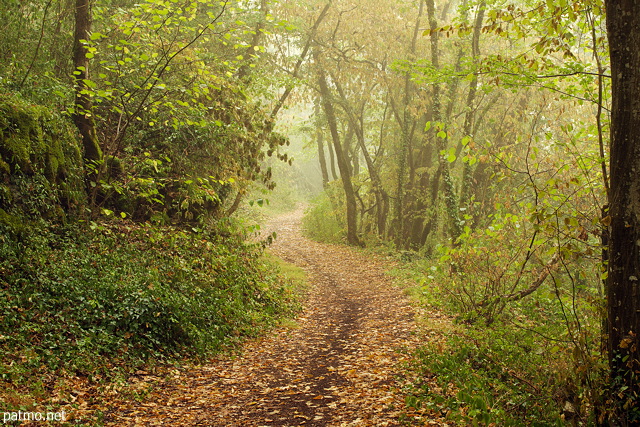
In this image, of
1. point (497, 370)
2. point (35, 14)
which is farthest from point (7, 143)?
point (497, 370)

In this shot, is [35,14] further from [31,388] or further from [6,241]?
[31,388]

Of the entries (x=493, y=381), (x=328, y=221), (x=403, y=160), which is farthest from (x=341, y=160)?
(x=493, y=381)

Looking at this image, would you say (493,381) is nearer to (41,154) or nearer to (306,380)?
(306,380)

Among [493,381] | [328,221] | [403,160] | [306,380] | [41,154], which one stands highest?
[403,160]

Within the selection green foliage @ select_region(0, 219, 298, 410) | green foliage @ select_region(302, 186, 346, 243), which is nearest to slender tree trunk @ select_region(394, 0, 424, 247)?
green foliage @ select_region(302, 186, 346, 243)

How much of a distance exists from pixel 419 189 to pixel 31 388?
653 inches

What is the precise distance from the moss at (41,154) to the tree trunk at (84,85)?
23cm

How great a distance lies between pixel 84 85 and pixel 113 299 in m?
4.42

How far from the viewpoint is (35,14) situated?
33.2ft

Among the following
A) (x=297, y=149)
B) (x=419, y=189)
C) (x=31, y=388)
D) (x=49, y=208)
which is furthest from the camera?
(x=297, y=149)

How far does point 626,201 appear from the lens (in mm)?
4371

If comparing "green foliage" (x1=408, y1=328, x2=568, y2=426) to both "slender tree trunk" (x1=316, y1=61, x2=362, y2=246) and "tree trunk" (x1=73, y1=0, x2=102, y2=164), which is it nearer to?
"tree trunk" (x1=73, y1=0, x2=102, y2=164)

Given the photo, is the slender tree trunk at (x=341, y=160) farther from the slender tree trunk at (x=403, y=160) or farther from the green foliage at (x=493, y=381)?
the green foliage at (x=493, y=381)

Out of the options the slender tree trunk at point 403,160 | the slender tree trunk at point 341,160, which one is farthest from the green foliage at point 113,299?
the slender tree trunk at point 341,160
